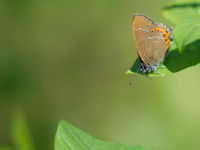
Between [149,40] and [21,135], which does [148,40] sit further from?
[21,135]

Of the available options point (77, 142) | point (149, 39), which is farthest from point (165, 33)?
point (77, 142)

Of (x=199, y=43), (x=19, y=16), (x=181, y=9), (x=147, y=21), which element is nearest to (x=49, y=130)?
(x=19, y=16)

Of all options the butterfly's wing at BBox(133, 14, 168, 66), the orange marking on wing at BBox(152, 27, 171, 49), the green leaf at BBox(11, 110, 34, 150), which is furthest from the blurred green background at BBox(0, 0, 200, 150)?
the orange marking on wing at BBox(152, 27, 171, 49)

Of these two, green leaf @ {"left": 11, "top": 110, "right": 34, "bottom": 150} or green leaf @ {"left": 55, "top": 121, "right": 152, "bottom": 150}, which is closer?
green leaf @ {"left": 55, "top": 121, "right": 152, "bottom": 150}

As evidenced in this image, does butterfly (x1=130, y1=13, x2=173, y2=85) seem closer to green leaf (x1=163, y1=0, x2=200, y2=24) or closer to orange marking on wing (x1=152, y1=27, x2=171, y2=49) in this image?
orange marking on wing (x1=152, y1=27, x2=171, y2=49)

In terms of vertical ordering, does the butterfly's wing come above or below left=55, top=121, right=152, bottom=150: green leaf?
above

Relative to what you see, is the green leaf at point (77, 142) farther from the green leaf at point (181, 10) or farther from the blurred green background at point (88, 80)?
the blurred green background at point (88, 80)

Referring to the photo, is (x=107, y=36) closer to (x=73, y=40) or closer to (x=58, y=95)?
(x=73, y=40)
